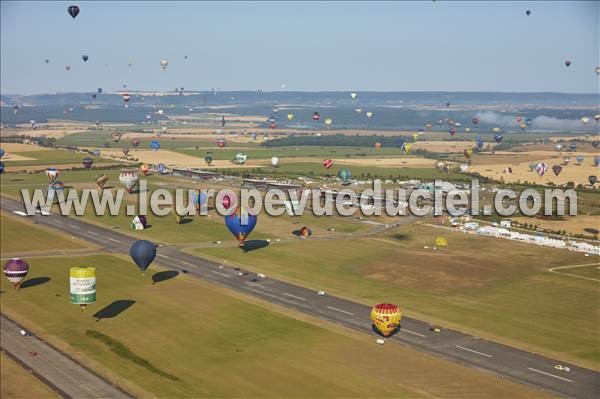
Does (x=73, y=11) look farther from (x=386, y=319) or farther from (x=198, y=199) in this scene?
(x=386, y=319)

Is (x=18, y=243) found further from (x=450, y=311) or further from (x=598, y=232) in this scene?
(x=598, y=232)

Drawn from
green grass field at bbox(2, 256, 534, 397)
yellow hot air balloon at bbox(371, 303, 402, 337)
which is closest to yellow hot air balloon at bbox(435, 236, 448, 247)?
green grass field at bbox(2, 256, 534, 397)

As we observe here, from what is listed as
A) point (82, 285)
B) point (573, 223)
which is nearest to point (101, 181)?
point (573, 223)

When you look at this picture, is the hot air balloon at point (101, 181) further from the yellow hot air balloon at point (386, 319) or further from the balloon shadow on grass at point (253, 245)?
the yellow hot air balloon at point (386, 319)

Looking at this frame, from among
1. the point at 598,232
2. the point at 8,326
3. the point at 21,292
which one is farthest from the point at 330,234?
the point at 8,326

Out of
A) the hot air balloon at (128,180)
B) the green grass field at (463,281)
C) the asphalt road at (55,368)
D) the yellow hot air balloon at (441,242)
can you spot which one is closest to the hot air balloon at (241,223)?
the green grass field at (463,281)
